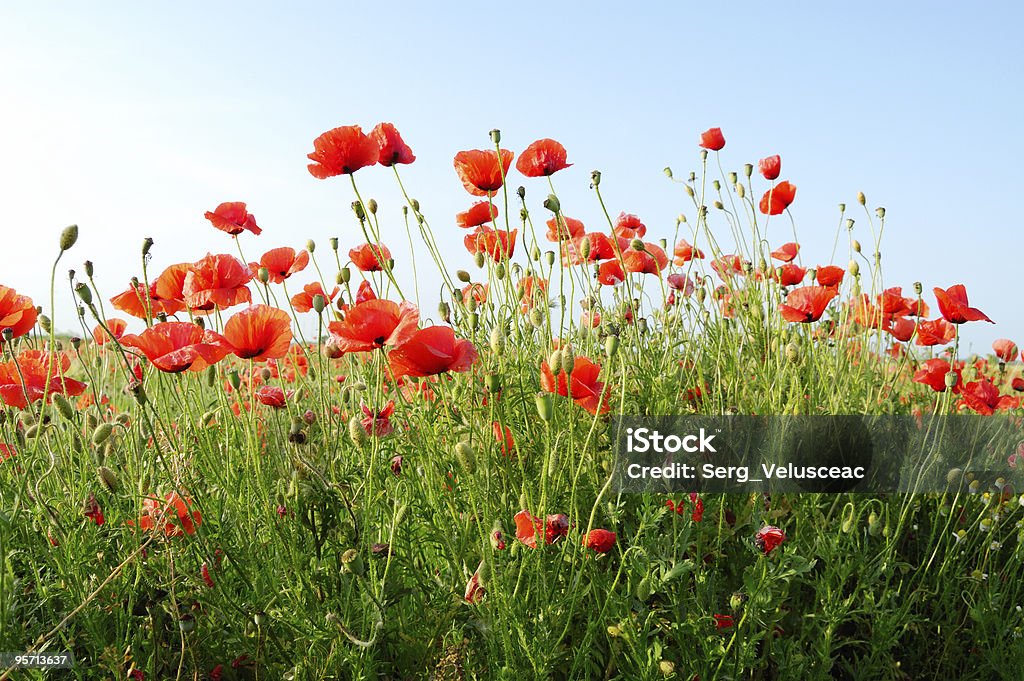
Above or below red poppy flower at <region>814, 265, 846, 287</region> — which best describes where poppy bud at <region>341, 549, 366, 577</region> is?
below

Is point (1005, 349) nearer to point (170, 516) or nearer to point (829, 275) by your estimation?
point (829, 275)

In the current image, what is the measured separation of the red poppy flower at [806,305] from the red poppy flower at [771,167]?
0.96 m

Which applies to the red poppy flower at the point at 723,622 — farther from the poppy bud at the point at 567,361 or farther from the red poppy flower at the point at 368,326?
the red poppy flower at the point at 368,326

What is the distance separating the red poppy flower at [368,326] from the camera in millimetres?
1699

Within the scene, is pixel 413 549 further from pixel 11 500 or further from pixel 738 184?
pixel 738 184

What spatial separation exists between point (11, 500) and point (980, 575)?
2621 millimetres

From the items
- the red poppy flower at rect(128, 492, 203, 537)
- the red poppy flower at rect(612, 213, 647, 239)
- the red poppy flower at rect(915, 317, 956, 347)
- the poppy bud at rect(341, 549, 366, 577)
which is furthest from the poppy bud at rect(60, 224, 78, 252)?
the red poppy flower at rect(915, 317, 956, 347)

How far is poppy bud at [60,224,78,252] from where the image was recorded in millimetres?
1821

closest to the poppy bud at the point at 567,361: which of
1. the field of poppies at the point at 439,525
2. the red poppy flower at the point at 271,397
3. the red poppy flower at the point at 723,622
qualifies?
the field of poppies at the point at 439,525

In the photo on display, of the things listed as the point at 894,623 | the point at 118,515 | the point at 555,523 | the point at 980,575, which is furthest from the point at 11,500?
the point at 980,575

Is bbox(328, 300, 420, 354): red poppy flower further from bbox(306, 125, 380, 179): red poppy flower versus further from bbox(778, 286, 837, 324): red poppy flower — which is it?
bbox(778, 286, 837, 324): red poppy flower

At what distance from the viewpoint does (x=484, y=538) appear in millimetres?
1617

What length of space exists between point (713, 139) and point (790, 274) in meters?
0.63

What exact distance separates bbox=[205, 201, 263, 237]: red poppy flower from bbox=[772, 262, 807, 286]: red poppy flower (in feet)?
6.59
